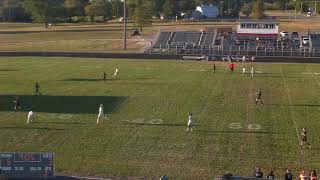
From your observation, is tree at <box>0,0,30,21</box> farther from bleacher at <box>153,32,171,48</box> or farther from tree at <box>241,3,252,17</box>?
bleacher at <box>153,32,171,48</box>

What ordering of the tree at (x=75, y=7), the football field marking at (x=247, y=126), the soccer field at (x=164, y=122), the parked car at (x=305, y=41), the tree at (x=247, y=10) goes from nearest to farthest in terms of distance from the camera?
1. the soccer field at (x=164, y=122)
2. the football field marking at (x=247, y=126)
3. the parked car at (x=305, y=41)
4. the tree at (x=75, y=7)
5. the tree at (x=247, y=10)

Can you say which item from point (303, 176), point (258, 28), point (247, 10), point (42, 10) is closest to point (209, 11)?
point (247, 10)

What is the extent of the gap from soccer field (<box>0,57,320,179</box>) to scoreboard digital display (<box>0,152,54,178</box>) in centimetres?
245

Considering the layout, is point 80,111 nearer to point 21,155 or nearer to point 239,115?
point 239,115

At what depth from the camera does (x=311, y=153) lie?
2961 centimetres

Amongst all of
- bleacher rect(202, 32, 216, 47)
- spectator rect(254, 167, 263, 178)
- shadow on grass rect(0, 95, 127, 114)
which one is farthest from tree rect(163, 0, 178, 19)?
spectator rect(254, 167, 263, 178)

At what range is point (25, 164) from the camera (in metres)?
24.3

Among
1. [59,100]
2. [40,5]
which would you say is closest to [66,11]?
[40,5]

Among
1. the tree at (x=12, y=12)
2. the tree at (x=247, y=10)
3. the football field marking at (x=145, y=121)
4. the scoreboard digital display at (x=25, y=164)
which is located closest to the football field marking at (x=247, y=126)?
the football field marking at (x=145, y=121)

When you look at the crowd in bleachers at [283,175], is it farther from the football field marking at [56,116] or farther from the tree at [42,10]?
the tree at [42,10]

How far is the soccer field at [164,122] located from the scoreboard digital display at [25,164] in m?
2.45

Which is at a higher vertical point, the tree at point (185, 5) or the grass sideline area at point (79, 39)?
the tree at point (185, 5)

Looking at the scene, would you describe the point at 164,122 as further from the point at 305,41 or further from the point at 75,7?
the point at 75,7

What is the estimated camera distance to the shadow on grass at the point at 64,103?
40291 millimetres
